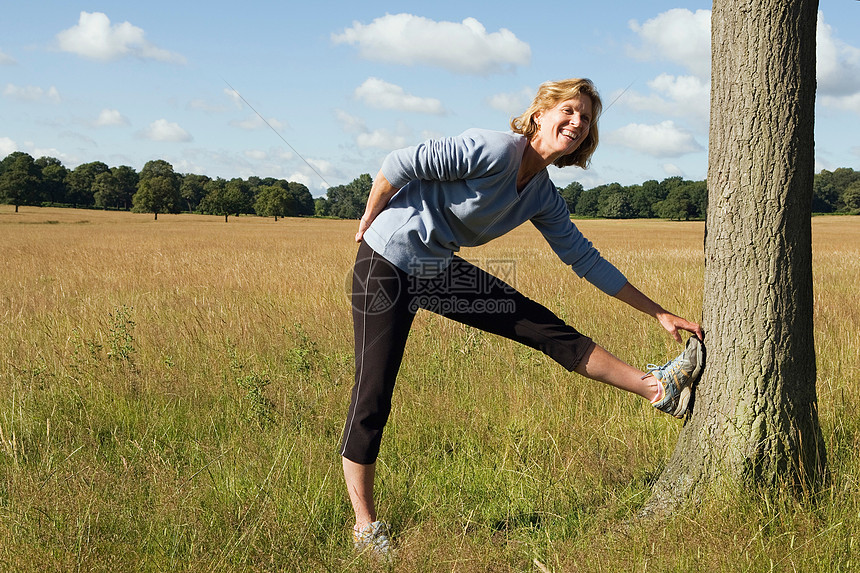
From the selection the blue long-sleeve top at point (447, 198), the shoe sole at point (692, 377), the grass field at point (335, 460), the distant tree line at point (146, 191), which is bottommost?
the grass field at point (335, 460)

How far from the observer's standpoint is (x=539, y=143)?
8.32 feet

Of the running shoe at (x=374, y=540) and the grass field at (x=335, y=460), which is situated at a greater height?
the grass field at (x=335, y=460)

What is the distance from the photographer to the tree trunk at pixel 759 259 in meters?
2.38

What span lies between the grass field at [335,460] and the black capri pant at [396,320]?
0.51 meters

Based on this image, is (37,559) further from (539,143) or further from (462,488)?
(539,143)

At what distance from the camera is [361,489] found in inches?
92.8

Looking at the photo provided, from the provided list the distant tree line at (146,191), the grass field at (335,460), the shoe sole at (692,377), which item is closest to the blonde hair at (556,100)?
the shoe sole at (692,377)

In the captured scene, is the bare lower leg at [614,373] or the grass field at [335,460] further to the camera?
the bare lower leg at [614,373]

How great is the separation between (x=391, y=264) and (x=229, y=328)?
3.23 meters

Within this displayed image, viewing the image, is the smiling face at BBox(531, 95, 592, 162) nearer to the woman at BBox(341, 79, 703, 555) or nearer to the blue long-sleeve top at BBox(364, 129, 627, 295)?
the woman at BBox(341, 79, 703, 555)

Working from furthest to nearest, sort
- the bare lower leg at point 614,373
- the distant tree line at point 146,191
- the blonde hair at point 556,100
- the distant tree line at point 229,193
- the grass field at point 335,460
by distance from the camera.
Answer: the distant tree line at point 229,193 → the distant tree line at point 146,191 → the bare lower leg at point 614,373 → the blonde hair at point 556,100 → the grass field at point 335,460

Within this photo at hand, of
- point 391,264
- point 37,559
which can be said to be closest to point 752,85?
point 391,264

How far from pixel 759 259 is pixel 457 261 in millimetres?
1225

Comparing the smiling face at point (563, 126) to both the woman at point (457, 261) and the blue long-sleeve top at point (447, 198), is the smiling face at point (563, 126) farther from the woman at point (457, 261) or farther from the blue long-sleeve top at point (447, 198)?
the blue long-sleeve top at point (447, 198)
